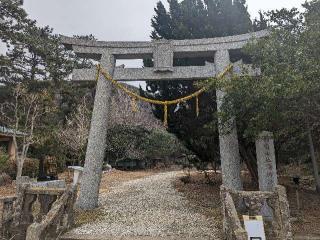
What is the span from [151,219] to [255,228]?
3.60 m

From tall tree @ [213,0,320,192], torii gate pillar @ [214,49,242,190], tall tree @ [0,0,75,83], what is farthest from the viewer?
tall tree @ [0,0,75,83]

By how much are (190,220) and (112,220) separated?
213cm

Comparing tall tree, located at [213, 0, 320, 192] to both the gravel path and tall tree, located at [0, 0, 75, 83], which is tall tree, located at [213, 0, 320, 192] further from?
tall tree, located at [0, 0, 75, 83]

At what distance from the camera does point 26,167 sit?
19.8 m

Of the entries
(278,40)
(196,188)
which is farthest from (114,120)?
(278,40)

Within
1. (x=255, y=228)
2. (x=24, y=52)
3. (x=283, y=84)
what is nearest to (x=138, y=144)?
(x=24, y=52)

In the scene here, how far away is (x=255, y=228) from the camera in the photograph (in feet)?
18.4

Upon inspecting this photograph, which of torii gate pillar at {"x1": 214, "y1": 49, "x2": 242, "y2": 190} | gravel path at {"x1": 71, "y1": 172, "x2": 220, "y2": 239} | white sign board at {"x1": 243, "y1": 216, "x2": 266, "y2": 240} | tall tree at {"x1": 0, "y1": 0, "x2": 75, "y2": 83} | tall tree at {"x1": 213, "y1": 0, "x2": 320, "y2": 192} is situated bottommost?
gravel path at {"x1": 71, "y1": 172, "x2": 220, "y2": 239}

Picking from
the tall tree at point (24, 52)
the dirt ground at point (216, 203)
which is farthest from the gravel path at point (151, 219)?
the tall tree at point (24, 52)

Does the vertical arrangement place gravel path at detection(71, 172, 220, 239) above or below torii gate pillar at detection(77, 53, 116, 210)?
below

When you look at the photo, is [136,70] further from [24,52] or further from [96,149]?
[24,52]

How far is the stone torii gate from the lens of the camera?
9523 millimetres

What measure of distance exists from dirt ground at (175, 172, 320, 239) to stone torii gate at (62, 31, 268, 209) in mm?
1769

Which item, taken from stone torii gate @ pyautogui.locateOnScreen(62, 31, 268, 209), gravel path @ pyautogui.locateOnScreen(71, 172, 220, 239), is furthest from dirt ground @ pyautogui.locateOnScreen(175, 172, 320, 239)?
stone torii gate @ pyautogui.locateOnScreen(62, 31, 268, 209)
